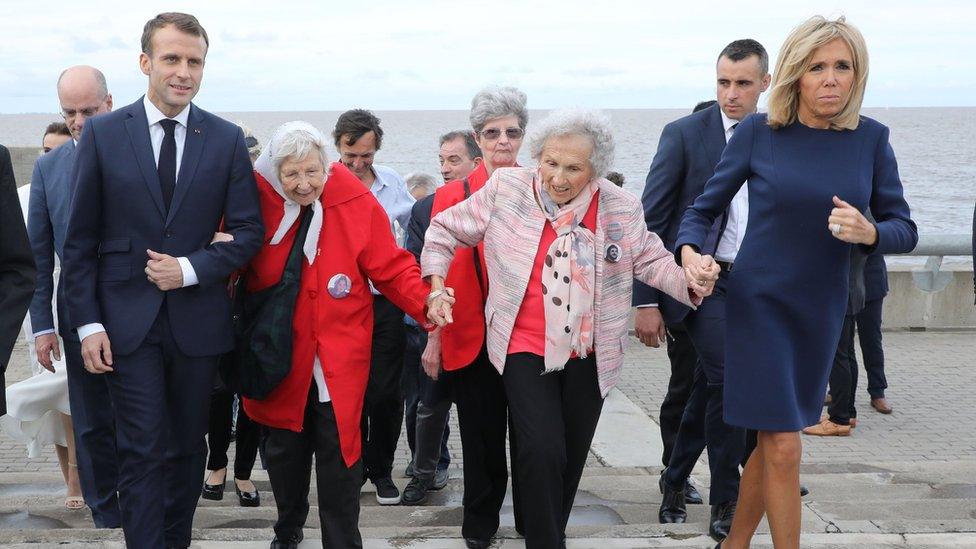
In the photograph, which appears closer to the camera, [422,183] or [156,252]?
[156,252]

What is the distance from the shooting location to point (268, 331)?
4215 millimetres

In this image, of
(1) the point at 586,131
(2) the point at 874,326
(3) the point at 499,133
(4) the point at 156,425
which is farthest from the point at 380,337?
(2) the point at 874,326

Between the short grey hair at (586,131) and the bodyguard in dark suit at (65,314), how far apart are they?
2177 mm

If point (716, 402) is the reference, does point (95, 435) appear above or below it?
below

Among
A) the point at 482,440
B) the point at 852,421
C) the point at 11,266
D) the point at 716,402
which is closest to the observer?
the point at 11,266

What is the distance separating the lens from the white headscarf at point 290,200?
4289mm

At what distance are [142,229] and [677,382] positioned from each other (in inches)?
117

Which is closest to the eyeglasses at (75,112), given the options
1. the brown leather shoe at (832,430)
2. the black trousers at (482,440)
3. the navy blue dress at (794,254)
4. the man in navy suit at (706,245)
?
the black trousers at (482,440)

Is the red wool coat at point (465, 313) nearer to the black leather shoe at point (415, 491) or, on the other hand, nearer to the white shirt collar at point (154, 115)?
the white shirt collar at point (154, 115)

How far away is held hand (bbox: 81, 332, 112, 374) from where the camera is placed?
13.3 ft

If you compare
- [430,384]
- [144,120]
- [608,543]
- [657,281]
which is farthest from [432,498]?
[144,120]

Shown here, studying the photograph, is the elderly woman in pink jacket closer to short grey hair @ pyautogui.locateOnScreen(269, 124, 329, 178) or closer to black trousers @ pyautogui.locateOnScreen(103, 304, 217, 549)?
short grey hair @ pyautogui.locateOnScreen(269, 124, 329, 178)

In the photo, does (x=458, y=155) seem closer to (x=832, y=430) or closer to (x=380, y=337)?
(x=380, y=337)

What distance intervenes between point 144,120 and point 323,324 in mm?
1038
